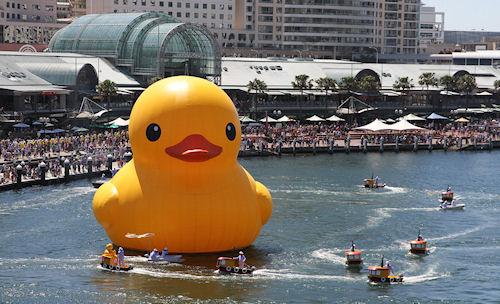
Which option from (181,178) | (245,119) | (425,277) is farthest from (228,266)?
(245,119)

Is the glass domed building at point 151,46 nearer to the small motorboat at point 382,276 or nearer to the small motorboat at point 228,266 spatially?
the small motorboat at point 228,266

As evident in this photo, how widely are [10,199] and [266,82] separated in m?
79.0

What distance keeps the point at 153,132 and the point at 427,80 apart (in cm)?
11208

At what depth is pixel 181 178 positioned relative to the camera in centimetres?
5712

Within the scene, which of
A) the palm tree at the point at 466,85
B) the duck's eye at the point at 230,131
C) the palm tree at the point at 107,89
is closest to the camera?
the duck's eye at the point at 230,131

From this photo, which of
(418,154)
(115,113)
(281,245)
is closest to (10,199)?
(281,245)

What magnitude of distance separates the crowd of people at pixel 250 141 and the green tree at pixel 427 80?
560 inches

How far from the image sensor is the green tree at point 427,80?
16450 cm

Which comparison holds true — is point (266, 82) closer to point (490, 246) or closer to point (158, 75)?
point (158, 75)

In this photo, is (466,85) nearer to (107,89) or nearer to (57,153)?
(107,89)

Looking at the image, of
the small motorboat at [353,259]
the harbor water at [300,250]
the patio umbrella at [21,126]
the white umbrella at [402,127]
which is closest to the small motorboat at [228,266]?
the harbor water at [300,250]

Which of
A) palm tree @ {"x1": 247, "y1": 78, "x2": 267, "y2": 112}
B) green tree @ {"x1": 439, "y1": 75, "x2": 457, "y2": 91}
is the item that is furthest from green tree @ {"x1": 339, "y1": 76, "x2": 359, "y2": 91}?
green tree @ {"x1": 439, "y1": 75, "x2": 457, "y2": 91}

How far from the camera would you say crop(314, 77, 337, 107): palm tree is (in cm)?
15352

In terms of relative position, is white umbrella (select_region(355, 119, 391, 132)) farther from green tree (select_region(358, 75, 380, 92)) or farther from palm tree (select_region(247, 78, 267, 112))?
green tree (select_region(358, 75, 380, 92))
